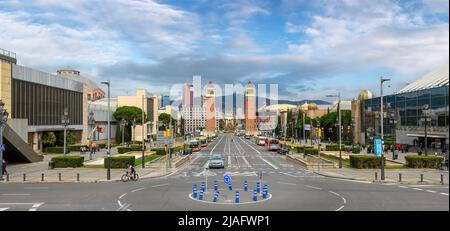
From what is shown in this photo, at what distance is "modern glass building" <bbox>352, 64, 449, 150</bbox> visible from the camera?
225ft

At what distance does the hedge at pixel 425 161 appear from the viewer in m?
43.8

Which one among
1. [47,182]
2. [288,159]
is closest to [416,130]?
[288,159]

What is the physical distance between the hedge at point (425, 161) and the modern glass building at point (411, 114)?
19034mm

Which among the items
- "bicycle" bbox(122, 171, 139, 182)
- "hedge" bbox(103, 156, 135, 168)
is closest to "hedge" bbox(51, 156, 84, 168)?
"hedge" bbox(103, 156, 135, 168)

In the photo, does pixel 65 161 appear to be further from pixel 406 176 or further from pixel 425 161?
pixel 425 161

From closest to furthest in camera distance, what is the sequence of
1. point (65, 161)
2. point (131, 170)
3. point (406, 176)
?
point (131, 170), point (406, 176), point (65, 161)

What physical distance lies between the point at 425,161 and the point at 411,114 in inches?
1561

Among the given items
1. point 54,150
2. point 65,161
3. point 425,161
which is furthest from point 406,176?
point 54,150

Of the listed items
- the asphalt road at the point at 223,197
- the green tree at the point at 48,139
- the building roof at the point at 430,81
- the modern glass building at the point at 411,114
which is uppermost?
the building roof at the point at 430,81

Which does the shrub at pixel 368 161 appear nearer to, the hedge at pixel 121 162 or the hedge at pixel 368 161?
the hedge at pixel 368 161

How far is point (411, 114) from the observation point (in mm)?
80875

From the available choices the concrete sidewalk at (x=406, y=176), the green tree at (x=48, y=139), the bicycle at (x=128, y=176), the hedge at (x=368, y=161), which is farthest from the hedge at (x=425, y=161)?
the green tree at (x=48, y=139)

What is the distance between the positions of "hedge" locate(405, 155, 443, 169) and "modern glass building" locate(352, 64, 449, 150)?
19034 mm
